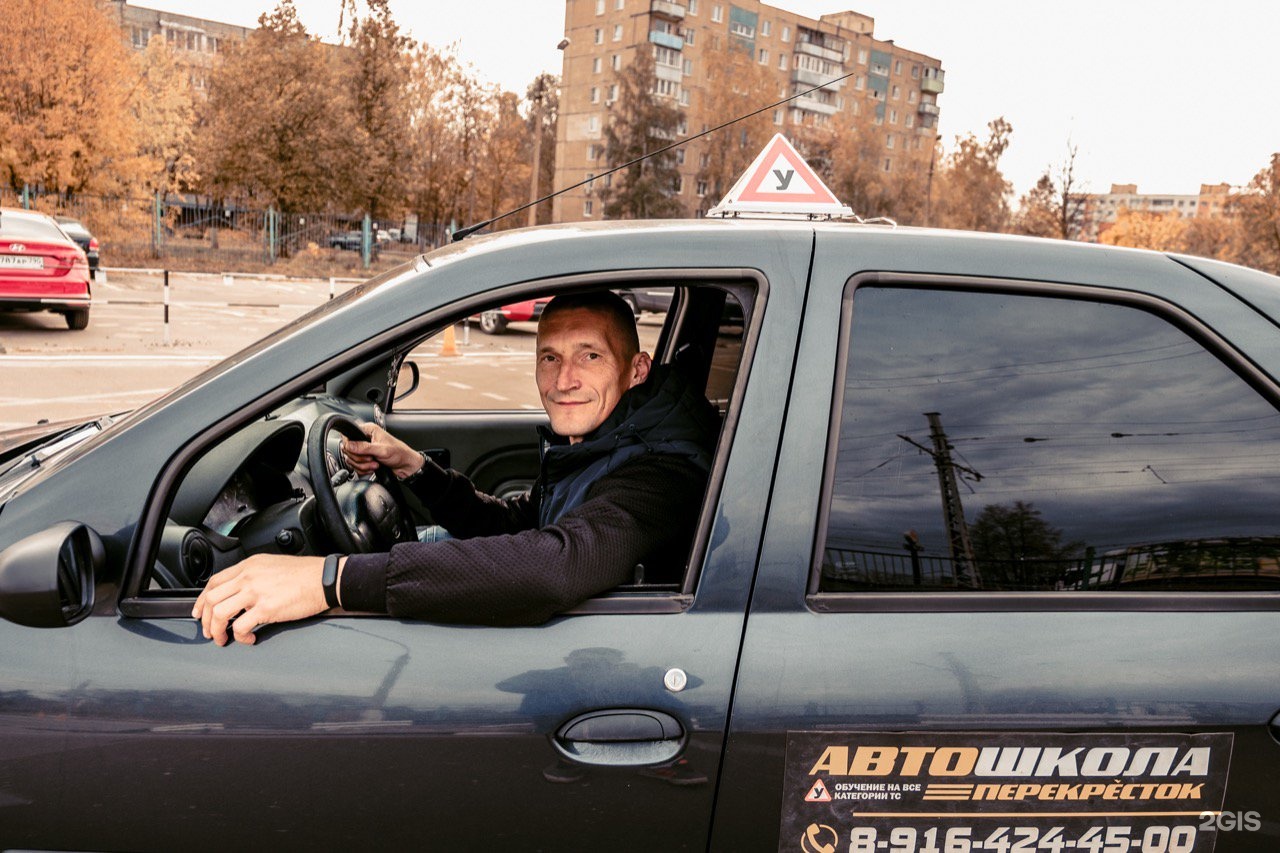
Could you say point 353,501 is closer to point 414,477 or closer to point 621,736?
point 414,477

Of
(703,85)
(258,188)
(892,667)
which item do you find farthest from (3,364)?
(703,85)

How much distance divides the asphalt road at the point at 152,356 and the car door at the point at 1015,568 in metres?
2.15

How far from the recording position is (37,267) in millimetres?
13094

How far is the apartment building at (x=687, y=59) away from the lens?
2726 inches

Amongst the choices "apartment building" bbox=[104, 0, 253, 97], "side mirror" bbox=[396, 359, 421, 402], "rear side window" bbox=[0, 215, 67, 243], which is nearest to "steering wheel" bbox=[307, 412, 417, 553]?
"side mirror" bbox=[396, 359, 421, 402]

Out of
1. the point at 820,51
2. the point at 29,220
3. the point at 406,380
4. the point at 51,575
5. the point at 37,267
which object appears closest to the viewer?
the point at 51,575

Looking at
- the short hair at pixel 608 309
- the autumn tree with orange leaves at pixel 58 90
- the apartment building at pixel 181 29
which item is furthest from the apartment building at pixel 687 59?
the short hair at pixel 608 309

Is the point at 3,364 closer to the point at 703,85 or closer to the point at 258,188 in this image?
the point at 258,188

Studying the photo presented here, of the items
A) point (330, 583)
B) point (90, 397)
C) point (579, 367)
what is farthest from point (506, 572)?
point (90, 397)

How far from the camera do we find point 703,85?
73.2m

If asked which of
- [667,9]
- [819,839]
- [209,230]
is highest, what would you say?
[667,9]

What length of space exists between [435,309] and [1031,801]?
115 centimetres

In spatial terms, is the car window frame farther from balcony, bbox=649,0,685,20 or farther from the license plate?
balcony, bbox=649,0,685,20

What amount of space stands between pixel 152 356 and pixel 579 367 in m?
12.0
